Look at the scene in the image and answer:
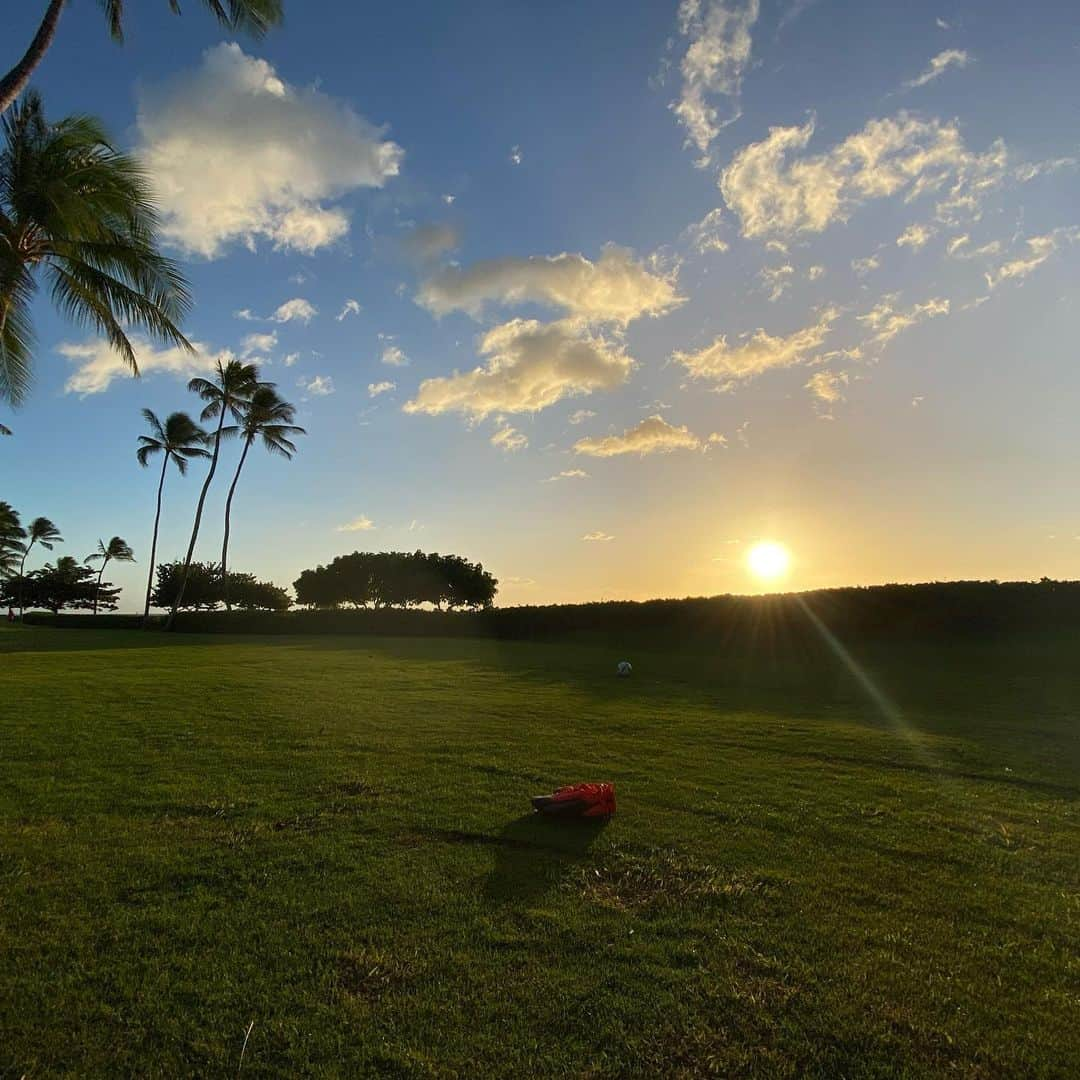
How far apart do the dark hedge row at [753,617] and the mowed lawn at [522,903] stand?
545 inches

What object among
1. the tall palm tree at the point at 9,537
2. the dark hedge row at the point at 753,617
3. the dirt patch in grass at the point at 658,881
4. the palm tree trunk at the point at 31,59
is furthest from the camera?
the tall palm tree at the point at 9,537

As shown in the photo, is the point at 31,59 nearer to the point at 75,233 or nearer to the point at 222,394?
the point at 75,233

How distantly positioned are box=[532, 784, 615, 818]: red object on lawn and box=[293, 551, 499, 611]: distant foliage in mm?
59085

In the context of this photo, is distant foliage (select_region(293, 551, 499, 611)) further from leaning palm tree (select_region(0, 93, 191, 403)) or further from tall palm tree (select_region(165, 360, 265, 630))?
leaning palm tree (select_region(0, 93, 191, 403))

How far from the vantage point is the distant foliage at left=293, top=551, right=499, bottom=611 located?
64562mm

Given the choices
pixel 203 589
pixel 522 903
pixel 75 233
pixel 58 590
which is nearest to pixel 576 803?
pixel 522 903

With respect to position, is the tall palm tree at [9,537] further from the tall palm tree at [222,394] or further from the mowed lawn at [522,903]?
the mowed lawn at [522,903]

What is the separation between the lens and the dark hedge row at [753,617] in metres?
21.2

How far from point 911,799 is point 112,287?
1481 centimetres

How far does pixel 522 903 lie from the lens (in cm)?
420

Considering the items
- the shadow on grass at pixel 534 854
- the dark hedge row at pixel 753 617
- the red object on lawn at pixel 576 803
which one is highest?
the dark hedge row at pixel 753 617

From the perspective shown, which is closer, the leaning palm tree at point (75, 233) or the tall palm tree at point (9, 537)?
the leaning palm tree at point (75, 233)

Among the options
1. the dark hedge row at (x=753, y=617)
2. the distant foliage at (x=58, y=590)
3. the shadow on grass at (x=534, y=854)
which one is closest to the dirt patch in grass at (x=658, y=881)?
the shadow on grass at (x=534, y=854)

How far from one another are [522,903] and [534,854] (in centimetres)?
82
